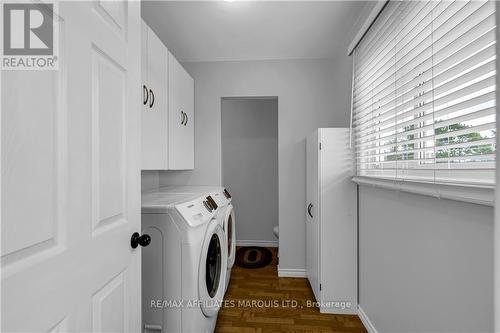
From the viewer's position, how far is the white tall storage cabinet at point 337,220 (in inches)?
73.5

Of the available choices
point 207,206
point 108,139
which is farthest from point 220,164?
point 108,139

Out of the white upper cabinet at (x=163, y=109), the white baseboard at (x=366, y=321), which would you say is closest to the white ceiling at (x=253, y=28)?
the white upper cabinet at (x=163, y=109)

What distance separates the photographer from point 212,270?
1584 millimetres

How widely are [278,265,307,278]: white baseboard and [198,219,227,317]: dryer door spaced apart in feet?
3.49

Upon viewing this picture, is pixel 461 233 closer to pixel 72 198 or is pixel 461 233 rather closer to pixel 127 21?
pixel 72 198

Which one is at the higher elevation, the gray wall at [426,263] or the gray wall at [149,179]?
the gray wall at [149,179]

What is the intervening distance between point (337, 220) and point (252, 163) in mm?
1851

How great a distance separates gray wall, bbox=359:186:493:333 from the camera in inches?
31.5

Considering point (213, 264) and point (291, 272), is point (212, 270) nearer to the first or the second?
point (213, 264)

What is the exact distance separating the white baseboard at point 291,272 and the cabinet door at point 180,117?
1.48 m

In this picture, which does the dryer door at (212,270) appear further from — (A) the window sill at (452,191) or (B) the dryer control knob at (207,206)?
(A) the window sill at (452,191)

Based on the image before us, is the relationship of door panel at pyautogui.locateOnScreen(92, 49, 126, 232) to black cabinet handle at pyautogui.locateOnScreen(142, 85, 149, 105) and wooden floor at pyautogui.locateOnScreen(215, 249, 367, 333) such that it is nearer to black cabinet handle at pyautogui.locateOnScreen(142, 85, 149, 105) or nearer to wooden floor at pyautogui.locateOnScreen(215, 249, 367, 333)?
black cabinet handle at pyautogui.locateOnScreen(142, 85, 149, 105)

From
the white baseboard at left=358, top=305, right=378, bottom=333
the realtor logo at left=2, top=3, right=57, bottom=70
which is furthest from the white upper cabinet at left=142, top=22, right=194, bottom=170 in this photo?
the white baseboard at left=358, top=305, right=378, bottom=333

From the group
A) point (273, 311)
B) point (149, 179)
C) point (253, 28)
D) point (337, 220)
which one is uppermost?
point (253, 28)
